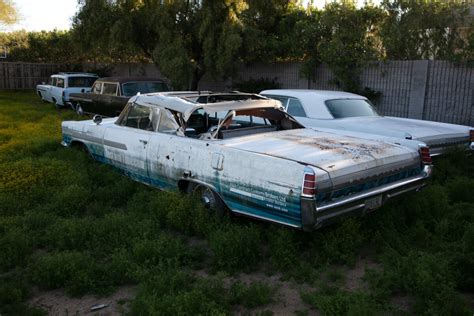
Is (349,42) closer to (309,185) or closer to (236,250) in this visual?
(309,185)

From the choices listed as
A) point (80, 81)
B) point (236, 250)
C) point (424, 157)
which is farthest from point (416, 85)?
point (80, 81)

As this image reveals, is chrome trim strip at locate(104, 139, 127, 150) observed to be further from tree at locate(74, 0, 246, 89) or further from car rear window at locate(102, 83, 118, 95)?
tree at locate(74, 0, 246, 89)

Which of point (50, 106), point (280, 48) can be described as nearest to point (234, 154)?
point (280, 48)

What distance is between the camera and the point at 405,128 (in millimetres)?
7113

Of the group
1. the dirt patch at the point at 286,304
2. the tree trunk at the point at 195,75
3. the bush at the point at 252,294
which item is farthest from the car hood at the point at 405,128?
the tree trunk at the point at 195,75

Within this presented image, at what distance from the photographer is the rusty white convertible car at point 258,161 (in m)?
4.13

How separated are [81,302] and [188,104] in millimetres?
2743

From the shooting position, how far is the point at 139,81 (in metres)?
12.7

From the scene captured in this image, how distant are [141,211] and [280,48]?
1086 centimetres

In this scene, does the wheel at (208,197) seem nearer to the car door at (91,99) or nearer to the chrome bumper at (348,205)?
the chrome bumper at (348,205)

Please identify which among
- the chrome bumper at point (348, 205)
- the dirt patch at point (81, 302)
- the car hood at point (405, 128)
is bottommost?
the dirt patch at point (81, 302)

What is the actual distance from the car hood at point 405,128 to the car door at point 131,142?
3.02 meters

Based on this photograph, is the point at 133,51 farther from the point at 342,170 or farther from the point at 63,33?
the point at 342,170

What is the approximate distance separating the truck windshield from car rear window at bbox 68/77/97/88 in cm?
552
